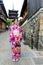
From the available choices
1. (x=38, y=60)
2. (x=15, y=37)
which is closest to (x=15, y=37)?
(x=15, y=37)

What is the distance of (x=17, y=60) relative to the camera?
29.9ft

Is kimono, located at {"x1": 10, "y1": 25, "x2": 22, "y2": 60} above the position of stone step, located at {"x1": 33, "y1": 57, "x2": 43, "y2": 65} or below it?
above

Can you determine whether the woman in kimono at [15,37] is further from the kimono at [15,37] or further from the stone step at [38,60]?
the stone step at [38,60]

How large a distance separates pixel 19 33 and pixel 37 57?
1.58m

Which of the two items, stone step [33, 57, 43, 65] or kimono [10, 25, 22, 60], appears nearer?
stone step [33, 57, 43, 65]

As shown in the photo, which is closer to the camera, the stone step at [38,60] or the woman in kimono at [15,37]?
the stone step at [38,60]

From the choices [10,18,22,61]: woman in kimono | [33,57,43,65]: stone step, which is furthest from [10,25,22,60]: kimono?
[33,57,43,65]: stone step

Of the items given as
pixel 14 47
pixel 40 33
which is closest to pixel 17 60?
pixel 14 47

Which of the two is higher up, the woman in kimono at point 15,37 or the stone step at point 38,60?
the woman in kimono at point 15,37

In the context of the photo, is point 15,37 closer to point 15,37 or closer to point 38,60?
point 15,37

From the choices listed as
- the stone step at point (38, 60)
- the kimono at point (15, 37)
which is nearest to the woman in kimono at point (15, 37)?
the kimono at point (15, 37)

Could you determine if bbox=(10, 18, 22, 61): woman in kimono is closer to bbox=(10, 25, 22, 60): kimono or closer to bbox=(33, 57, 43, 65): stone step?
bbox=(10, 25, 22, 60): kimono

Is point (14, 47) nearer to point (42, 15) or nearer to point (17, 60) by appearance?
point (17, 60)

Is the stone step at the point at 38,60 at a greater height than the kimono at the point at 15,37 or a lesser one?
lesser
